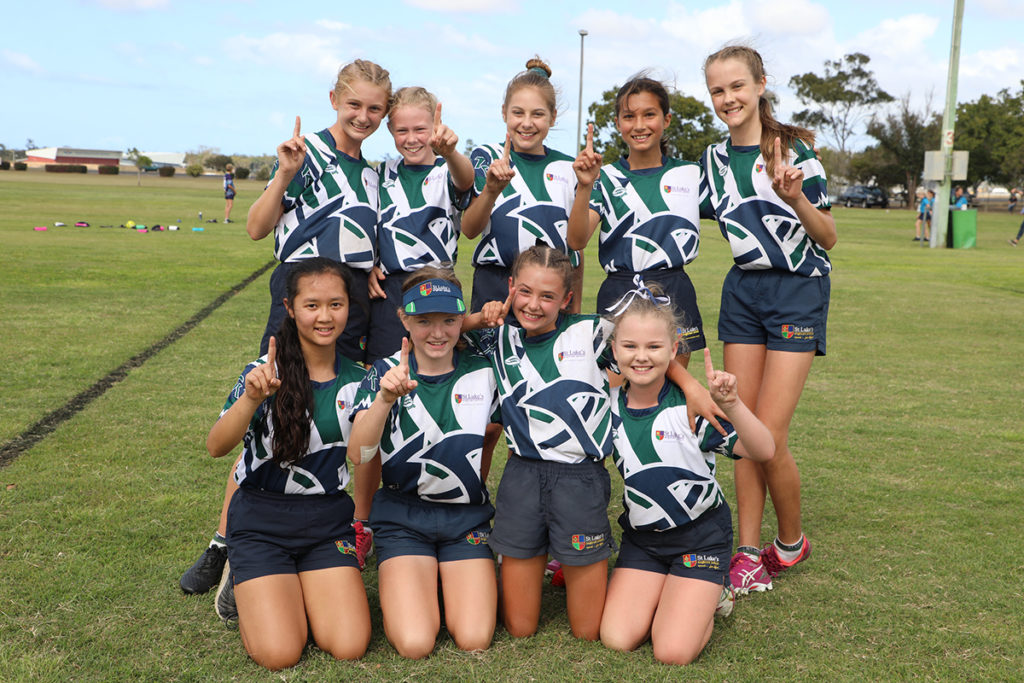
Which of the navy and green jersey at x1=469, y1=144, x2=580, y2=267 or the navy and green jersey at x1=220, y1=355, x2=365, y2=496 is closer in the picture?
the navy and green jersey at x1=220, y1=355, x2=365, y2=496

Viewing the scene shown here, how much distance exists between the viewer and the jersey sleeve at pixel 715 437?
3.29m

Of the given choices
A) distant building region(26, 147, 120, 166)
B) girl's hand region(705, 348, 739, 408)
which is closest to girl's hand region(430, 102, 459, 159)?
girl's hand region(705, 348, 739, 408)

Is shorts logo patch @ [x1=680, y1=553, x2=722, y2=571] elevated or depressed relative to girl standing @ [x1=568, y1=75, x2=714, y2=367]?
depressed

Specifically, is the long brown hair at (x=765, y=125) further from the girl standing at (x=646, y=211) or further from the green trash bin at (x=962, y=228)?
the green trash bin at (x=962, y=228)

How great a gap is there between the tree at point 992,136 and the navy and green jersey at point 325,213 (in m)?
54.4

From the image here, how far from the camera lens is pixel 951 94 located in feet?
78.8

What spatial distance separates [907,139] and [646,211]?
59824 mm

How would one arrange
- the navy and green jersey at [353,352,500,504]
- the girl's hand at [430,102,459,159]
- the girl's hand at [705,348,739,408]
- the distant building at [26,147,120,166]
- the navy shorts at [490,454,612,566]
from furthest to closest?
the distant building at [26,147,120,166], the girl's hand at [430,102,459,159], the navy and green jersey at [353,352,500,504], the navy shorts at [490,454,612,566], the girl's hand at [705,348,739,408]

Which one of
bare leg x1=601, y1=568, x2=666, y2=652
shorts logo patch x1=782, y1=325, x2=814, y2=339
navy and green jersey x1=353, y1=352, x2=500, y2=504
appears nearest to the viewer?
bare leg x1=601, y1=568, x2=666, y2=652

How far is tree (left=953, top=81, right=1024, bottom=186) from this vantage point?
5058 centimetres

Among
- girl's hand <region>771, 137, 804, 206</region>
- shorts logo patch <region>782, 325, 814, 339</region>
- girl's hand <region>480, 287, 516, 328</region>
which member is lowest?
shorts logo patch <region>782, 325, 814, 339</region>

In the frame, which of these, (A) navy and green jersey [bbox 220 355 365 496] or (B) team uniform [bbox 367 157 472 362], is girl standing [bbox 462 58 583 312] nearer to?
(B) team uniform [bbox 367 157 472 362]

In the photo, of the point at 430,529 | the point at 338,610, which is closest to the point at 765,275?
the point at 430,529

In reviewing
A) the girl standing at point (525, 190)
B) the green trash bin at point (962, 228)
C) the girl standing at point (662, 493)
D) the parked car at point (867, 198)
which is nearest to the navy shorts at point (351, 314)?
the girl standing at point (525, 190)
